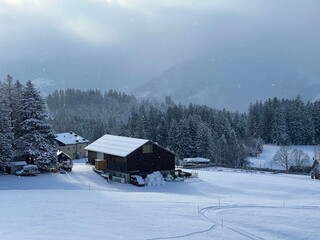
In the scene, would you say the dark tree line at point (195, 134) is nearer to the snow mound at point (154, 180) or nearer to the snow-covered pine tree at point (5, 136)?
the snow mound at point (154, 180)

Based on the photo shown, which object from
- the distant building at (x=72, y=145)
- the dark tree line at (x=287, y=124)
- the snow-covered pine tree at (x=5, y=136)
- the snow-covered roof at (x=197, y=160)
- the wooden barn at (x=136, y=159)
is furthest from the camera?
the dark tree line at (x=287, y=124)

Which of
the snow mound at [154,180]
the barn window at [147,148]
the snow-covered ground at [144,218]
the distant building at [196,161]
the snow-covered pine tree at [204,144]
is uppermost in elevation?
the snow-covered pine tree at [204,144]

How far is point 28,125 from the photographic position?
52031 mm

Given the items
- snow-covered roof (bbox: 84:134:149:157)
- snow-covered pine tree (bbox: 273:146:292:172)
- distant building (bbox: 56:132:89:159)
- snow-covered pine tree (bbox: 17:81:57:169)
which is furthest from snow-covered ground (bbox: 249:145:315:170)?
snow-covered pine tree (bbox: 17:81:57:169)

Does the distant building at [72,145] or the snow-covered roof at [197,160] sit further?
the distant building at [72,145]

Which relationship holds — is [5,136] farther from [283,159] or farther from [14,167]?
[283,159]

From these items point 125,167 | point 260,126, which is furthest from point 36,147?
point 260,126

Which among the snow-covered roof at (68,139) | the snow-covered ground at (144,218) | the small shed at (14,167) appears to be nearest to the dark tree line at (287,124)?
the snow-covered roof at (68,139)

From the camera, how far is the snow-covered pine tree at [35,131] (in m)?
51.5

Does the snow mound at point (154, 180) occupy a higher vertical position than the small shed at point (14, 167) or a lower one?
lower

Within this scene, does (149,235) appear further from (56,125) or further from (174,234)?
(56,125)

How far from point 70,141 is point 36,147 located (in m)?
41.9

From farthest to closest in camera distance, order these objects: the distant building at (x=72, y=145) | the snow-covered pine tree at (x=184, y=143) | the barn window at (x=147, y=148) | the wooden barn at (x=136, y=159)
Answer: the distant building at (x=72, y=145) → the snow-covered pine tree at (x=184, y=143) → the barn window at (x=147, y=148) → the wooden barn at (x=136, y=159)

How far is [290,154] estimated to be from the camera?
90.2 meters
